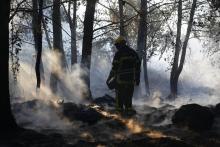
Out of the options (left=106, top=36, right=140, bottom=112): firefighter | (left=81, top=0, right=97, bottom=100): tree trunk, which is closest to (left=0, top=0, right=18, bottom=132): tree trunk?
(left=106, top=36, right=140, bottom=112): firefighter

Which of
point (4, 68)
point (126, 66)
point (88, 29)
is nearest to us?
point (4, 68)

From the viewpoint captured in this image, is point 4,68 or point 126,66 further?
point 126,66

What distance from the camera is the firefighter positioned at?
12.0 m

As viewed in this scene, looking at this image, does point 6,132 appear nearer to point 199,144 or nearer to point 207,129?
point 199,144

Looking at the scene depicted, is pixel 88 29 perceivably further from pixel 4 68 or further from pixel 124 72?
pixel 4 68

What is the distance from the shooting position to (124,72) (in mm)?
12148

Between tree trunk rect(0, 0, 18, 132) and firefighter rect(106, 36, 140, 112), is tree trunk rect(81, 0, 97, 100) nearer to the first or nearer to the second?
firefighter rect(106, 36, 140, 112)

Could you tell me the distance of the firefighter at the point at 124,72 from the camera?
12.0 m

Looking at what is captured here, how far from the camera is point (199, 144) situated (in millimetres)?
8141

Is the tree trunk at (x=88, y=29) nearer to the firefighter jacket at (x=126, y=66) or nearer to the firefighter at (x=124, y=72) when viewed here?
the firefighter at (x=124, y=72)

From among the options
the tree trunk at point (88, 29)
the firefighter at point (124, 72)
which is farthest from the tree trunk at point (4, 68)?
the tree trunk at point (88, 29)

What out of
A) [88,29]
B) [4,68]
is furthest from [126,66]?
[88,29]

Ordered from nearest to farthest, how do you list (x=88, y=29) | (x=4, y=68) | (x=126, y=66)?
1. (x=4, y=68)
2. (x=126, y=66)
3. (x=88, y=29)

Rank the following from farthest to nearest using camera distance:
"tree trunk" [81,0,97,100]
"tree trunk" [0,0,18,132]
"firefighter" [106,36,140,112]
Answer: "tree trunk" [81,0,97,100], "firefighter" [106,36,140,112], "tree trunk" [0,0,18,132]
